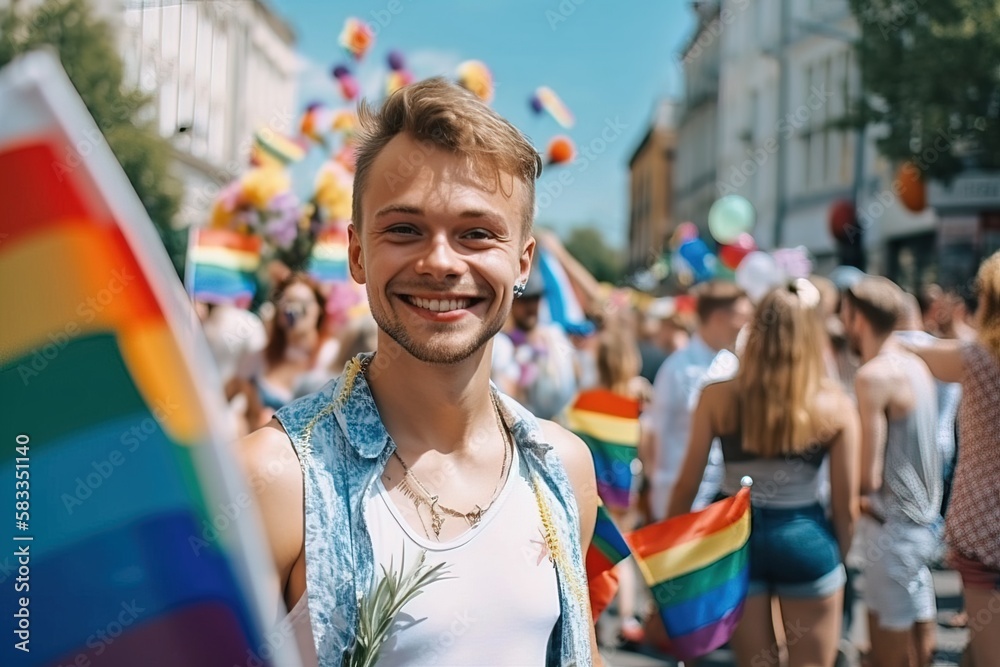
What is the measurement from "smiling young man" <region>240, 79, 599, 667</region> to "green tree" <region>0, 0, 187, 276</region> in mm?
12510

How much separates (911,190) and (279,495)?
18298 mm

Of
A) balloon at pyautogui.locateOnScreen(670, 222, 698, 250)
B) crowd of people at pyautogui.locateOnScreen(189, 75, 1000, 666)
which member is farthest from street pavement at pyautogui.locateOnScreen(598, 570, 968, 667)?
balloon at pyautogui.locateOnScreen(670, 222, 698, 250)

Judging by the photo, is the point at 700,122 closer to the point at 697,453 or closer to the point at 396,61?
the point at 396,61

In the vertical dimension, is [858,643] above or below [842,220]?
below

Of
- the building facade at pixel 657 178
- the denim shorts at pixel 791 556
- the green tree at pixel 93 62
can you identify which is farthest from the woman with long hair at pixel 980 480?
the building facade at pixel 657 178

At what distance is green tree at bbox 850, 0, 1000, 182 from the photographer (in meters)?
14.1

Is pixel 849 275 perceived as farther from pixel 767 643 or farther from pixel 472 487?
pixel 472 487

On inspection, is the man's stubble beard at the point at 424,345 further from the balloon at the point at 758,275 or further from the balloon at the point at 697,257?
the balloon at the point at 697,257

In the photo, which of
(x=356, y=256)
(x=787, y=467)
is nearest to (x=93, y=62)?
(x=787, y=467)

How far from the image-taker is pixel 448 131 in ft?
5.22

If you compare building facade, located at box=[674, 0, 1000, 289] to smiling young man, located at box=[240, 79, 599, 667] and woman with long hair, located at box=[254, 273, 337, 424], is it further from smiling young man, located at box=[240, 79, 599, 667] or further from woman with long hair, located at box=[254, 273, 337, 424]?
smiling young man, located at box=[240, 79, 599, 667]

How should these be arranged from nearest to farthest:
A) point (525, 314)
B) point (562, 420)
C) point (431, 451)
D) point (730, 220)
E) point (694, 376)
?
1. point (431, 451)
2. point (562, 420)
3. point (694, 376)
4. point (525, 314)
5. point (730, 220)

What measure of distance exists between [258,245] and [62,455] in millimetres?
7523

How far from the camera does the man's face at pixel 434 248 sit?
5.20ft
